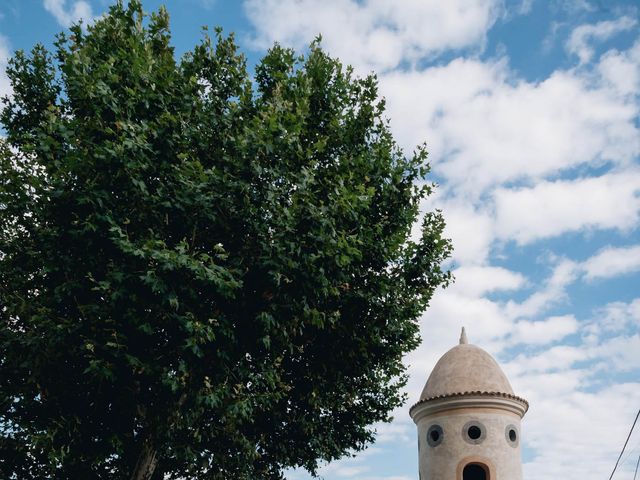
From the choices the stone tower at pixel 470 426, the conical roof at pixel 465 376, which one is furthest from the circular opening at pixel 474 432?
the conical roof at pixel 465 376

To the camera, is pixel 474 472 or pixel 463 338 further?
pixel 463 338

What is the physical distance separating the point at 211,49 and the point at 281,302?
6.30 m

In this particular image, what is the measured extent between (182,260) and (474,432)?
19.7 m

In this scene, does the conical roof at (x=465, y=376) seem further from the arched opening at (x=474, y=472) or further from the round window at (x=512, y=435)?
the arched opening at (x=474, y=472)

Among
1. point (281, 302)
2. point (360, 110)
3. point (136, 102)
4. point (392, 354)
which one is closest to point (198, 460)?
point (281, 302)

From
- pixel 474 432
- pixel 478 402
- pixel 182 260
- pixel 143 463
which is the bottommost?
pixel 143 463

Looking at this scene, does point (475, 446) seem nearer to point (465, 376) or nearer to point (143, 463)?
point (465, 376)

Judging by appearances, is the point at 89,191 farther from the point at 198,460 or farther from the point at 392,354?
the point at 392,354

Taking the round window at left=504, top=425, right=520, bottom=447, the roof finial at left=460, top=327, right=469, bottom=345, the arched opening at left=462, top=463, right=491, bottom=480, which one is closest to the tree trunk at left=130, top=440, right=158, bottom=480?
the arched opening at left=462, top=463, right=491, bottom=480

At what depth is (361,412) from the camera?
588 inches

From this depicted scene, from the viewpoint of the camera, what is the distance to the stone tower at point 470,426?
2472 centimetres

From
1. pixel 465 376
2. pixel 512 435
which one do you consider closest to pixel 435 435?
pixel 465 376

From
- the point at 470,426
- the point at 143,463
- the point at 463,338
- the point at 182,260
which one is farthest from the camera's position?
the point at 463,338

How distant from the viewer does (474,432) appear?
25.0 meters
